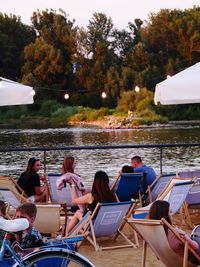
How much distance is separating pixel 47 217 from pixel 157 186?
5.45 feet

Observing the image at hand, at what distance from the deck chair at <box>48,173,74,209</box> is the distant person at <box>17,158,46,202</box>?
0.14 m

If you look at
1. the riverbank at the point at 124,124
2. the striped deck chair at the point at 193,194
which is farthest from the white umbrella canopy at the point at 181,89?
the riverbank at the point at 124,124

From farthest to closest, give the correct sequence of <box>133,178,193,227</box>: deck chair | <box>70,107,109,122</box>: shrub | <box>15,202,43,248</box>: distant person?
<box>70,107,109,122</box>: shrub
<box>133,178,193,227</box>: deck chair
<box>15,202,43,248</box>: distant person

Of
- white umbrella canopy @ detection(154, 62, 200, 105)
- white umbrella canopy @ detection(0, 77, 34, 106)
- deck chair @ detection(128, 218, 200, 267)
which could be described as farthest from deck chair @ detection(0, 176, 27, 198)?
deck chair @ detection(128, 218, 200, 267)

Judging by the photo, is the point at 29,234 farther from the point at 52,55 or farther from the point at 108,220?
the point at 52,55

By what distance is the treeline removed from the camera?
67750 millimetres

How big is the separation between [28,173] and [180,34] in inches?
2579

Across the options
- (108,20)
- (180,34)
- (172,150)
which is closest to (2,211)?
(172,150)

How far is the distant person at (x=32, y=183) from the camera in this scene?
8023mm

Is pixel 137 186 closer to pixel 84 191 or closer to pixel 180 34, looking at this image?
pixel 84 191

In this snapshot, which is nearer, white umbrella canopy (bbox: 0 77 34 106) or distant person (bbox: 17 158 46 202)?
distant person (bbox: 17 158 46 202)

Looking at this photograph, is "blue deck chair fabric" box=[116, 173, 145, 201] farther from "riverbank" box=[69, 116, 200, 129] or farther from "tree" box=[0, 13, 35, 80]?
"tree" box=[0, 13, 35, 80]

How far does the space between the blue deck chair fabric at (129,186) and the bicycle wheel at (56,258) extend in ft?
10.7

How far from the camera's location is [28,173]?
8.05 meters
